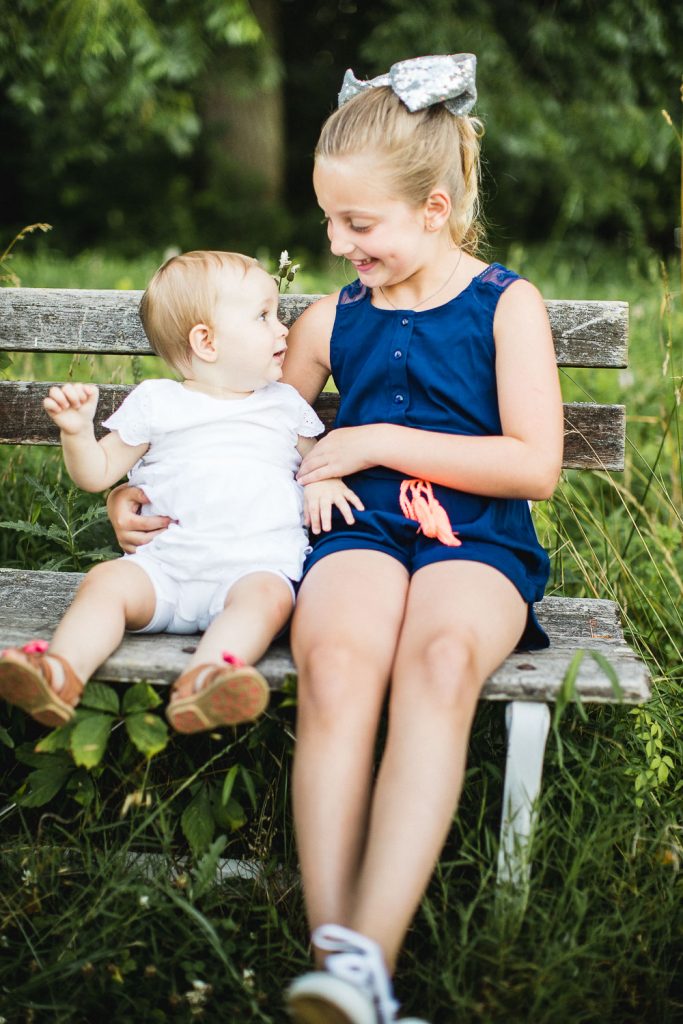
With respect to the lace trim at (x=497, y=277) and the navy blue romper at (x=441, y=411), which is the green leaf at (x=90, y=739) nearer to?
the navy blue romper at (x=441, y=411)

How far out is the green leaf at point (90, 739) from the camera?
5.86 feet

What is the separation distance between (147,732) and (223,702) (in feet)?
0.83

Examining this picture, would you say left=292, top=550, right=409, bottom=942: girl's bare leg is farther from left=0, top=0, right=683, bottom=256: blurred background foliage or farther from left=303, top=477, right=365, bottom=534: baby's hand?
left=0, top=0, right=683, bottom=256: blurred background foliage

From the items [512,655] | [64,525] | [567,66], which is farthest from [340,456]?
[567,66]

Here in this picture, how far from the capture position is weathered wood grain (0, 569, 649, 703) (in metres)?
1.81

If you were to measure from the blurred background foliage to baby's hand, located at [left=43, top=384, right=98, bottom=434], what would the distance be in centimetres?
152

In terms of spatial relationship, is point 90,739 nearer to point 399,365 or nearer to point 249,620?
point 249,620

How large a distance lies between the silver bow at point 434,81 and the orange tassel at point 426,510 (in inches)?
30.7

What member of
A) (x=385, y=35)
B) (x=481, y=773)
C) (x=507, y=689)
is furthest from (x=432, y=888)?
(x=385, y=35)

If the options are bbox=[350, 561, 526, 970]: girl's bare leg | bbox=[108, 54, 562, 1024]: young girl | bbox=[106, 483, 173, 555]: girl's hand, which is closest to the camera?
bbox=[350, 561, 526, 970]: girl's bare leg

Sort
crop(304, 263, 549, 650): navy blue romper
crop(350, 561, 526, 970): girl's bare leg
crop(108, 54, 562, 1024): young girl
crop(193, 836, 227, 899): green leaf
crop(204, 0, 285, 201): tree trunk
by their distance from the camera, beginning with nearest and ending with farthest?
crop(350, 561, 526, 970): girl's bare leg, crop(108, 54, 562, 1024): young girl, crop(193, 836, 227, 899): green leaf, crop(304, 263, 549, 650): navy blue romper, crop(204, 0, 285, 201): tree trunk

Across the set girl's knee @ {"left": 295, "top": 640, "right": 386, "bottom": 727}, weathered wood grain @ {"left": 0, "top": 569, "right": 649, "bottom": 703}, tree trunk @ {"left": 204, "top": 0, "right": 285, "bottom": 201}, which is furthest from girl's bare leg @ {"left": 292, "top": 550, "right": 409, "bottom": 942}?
tree trunk @ {"left": 204, "top": 0, "right": 285, "bottom": 201}

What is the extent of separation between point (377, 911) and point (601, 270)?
9.26m

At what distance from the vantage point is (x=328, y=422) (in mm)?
2574
